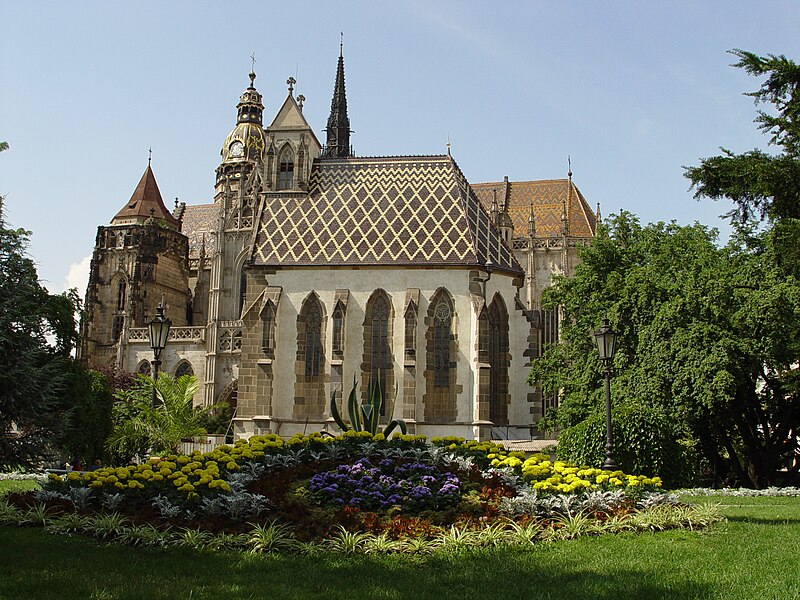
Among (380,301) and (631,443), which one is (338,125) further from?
(631,443)

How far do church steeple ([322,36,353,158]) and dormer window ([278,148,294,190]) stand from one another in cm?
2513

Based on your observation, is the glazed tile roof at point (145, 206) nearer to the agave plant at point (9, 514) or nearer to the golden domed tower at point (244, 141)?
the golden domed tower at point (244, 141)

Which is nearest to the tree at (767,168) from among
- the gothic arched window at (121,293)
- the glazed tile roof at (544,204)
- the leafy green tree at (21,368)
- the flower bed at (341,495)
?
the flower bed at (341,495)

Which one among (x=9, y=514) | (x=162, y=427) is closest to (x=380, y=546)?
(x=9, y=514)

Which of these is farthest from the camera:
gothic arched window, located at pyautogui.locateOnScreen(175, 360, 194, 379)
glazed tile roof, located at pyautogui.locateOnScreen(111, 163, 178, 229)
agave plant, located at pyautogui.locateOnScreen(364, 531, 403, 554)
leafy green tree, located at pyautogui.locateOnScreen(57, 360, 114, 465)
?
glazed tile roof, located at pyautogui.locateOnScreen(111, 163, 178, 229)

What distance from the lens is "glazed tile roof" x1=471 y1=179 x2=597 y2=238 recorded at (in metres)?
59.6

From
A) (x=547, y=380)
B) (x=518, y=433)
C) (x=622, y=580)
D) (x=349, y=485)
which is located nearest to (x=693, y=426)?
(x=547, y=380)

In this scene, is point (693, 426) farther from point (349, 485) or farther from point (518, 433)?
point (349, 485)

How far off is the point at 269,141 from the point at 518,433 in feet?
55.5

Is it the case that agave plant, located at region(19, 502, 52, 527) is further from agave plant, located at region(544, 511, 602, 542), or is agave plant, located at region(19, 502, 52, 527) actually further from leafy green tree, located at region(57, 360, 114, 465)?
leafy green tree, located at region(57, 360, 114, 465)

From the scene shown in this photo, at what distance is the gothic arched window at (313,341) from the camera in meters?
33.8

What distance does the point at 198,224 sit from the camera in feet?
240

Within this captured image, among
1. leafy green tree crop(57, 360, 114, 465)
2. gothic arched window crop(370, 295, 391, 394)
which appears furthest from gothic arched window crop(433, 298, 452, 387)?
leafy green tree crop(57, 360, 114, 465)

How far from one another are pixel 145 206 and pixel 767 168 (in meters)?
53.8
